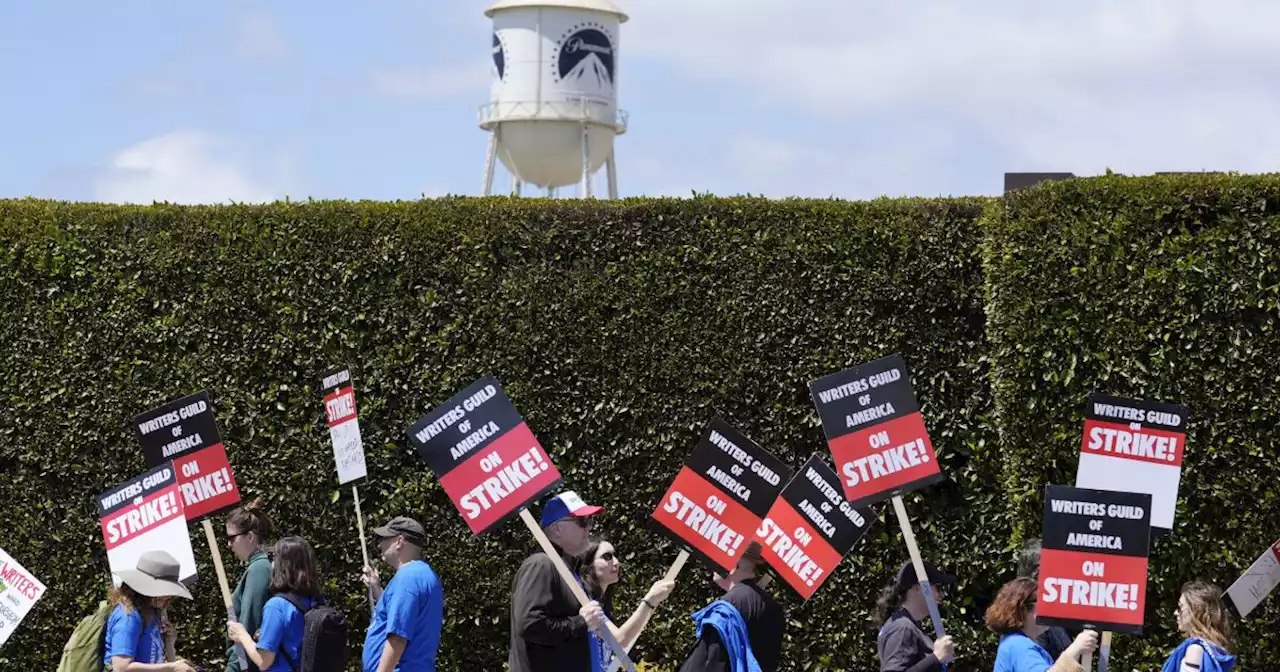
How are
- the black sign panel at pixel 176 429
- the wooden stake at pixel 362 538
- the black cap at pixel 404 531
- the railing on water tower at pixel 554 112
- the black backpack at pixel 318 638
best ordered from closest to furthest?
the black backpack at pixel 318 638, the black cap at pixel 404 531, the black sign panel at pixel 176 429, the wooden stake at pixel 362 538, the railing on water tower at pixel 554 112

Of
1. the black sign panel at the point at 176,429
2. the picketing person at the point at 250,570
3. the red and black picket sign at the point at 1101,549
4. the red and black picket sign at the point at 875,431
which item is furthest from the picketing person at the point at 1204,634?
the black sign panel at the point at 176,429

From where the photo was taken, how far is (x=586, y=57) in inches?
1347

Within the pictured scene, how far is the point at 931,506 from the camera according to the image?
11.2 metres

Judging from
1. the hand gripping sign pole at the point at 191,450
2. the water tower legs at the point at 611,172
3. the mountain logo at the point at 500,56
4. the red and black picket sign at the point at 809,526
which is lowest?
the red and black picket sign at the point at 809,526

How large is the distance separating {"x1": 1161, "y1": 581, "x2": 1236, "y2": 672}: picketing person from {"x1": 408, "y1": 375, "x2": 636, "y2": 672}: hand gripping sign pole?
2.74 metres

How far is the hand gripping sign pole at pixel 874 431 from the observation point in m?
8.84

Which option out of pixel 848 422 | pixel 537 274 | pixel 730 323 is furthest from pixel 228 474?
pixel 848 422

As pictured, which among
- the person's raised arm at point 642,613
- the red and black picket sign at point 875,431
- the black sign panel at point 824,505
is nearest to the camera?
the person's raised arm at point 642,613

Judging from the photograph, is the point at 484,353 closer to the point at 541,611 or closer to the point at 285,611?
the point at 285,611

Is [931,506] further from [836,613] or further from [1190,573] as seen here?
[1190,573]

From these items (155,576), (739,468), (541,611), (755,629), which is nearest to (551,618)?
(541,611)

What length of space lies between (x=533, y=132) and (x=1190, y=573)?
2435cm

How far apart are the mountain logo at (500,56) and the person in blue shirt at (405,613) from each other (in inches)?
1012

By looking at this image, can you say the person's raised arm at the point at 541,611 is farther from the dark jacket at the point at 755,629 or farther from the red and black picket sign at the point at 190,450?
the red and black picket sign at the point at 190,450
